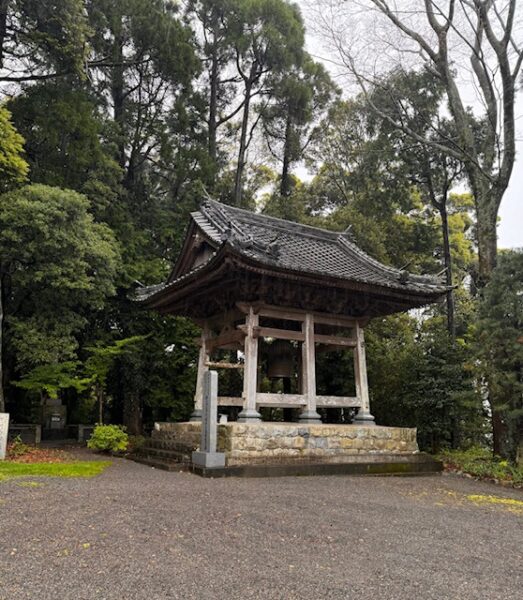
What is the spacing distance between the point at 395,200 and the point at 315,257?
9000mm

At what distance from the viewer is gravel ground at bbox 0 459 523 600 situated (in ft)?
11.1

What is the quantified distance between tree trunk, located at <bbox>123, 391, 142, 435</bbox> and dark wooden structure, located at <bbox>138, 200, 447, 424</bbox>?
4825 millimetres

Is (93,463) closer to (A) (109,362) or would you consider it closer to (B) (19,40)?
(A) (109,362)

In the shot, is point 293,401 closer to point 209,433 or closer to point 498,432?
point 209,433

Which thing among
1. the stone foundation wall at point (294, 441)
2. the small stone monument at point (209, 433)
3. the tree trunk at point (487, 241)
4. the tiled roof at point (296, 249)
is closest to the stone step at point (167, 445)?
the stone foundation wall at point (294, 441)

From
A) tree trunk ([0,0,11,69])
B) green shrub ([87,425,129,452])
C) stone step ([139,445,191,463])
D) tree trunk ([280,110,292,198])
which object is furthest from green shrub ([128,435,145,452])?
tree trunk ([280,110,292,198])

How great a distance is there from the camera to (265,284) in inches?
389

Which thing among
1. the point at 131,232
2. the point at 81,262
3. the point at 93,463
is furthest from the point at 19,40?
the point at 93,463

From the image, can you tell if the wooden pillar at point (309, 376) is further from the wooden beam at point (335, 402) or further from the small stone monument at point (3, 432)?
the small stone monument at point (3, 432)

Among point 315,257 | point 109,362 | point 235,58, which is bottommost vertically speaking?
point 109,362

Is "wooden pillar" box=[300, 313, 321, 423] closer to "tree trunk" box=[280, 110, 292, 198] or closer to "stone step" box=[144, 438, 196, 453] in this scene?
"stone step" box=[144, 438, 196, 453]

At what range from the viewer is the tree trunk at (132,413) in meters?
16.3

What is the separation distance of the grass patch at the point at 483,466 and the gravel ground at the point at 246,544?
2502 millimetres

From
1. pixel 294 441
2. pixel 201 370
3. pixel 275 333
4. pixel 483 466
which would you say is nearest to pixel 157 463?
pixel 294 441
